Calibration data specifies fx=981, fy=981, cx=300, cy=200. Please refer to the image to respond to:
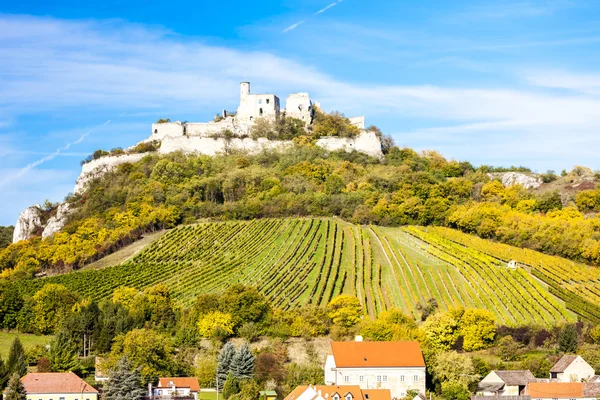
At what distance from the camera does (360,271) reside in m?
69.2

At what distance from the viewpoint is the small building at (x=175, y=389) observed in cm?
4703

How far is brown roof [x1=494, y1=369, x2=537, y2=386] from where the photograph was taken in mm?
48969

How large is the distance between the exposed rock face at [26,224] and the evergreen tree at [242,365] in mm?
53352

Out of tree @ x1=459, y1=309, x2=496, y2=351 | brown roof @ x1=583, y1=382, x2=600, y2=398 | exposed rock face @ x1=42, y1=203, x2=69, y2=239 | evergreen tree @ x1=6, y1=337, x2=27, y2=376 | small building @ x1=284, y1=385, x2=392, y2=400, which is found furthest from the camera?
exposed rock face @ x1=42, y1=203, x2=69, y2=239

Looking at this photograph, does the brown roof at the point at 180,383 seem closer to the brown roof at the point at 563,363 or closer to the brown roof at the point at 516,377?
the brown roof at the point at 516,377

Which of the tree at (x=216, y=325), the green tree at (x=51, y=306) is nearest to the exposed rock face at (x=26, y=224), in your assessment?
the green tree at (x=51, y=306)

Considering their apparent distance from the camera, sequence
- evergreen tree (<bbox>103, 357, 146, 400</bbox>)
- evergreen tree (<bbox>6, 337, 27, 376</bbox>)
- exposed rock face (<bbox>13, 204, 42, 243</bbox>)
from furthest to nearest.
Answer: exposed rock face (<bbox>13, 204, 42, 243</bbox>), evergreen tree (<bbox>6, 337, 27, 376</bbox>), evergreen tree (<bbox>103, 357, 146, 400</bbox>)

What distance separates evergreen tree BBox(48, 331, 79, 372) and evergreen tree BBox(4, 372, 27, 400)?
194 inches

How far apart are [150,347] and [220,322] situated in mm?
7866

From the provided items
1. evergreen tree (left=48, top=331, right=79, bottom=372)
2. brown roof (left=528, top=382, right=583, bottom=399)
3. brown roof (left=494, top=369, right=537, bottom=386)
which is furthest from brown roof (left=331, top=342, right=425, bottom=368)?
evergreen tree (left=48, top=331, right=79, bottom=372)

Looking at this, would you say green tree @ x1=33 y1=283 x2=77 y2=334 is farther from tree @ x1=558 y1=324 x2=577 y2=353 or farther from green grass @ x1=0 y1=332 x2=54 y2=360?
tree @ x1=558 y1=324 x2=577 y2=353

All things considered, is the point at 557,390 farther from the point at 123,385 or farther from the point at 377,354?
the point at 123,385

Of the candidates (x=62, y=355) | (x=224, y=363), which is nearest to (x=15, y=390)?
(x=62, y=355)

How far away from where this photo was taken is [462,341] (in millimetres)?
55812
